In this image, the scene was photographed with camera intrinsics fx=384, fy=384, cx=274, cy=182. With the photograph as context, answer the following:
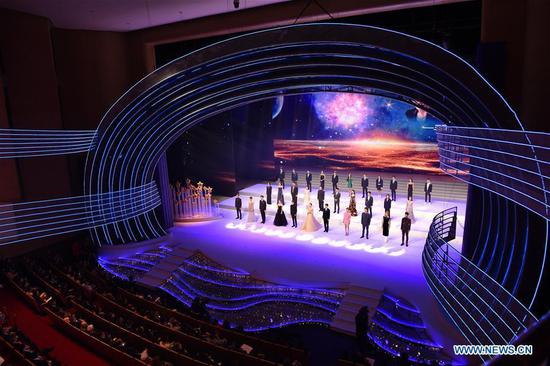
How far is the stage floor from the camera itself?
440 inches

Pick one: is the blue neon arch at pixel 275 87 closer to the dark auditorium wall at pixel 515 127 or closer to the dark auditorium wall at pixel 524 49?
the dark auditorium wall at pixel 515 127

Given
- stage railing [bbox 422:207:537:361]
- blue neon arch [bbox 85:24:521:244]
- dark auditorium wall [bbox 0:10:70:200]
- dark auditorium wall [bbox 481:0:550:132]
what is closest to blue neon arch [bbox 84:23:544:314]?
blue neon arch [bbox 85:24:521:244]

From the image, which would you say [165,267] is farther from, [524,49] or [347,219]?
[524,49]

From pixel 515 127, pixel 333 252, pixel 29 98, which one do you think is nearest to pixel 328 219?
pixel 333 252

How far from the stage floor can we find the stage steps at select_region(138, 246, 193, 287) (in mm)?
706

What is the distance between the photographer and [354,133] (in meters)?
21.7

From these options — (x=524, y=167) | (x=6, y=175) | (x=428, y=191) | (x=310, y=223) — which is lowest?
(x=310, y=223)

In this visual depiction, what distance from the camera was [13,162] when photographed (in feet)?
44.4

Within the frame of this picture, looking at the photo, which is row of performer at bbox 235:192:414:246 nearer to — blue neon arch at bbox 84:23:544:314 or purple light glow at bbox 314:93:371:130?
blue neon arch at bbox 84:23:544:314

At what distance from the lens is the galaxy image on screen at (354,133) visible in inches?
795

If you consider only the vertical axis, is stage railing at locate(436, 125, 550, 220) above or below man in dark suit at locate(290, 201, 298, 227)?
above

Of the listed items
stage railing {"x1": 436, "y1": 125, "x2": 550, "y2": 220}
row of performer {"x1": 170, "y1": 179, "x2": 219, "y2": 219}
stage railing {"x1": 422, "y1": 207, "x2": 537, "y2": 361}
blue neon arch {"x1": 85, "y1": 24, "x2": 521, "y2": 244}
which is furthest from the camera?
row of performer {"x1": 170, "y1": 179, "x2": 219, "y2": 219}

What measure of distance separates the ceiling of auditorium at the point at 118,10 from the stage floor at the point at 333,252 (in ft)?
28.3

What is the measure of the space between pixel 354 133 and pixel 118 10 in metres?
13.4
